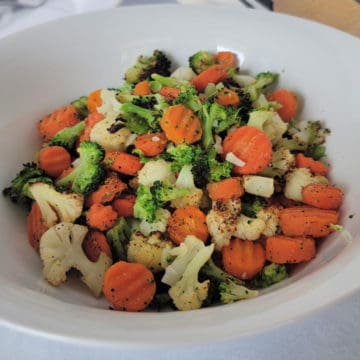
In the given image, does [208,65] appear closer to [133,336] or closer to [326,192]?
[326,192]

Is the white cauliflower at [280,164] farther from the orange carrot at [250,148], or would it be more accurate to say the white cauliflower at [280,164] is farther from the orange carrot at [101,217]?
the orange carrot at [101,217]

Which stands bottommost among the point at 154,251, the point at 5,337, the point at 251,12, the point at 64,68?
the point at 5,337

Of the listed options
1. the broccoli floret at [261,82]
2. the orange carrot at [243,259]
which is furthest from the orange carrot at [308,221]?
the broccoli floret at [261,82]

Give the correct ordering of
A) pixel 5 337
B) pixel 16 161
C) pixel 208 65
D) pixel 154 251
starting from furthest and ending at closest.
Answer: pixel 208 65 → pixel 16 161 → pixel 154 251 → pixel 5 337

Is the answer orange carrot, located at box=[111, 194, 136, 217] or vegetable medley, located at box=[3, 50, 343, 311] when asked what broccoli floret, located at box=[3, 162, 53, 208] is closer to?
vegetable medley, located at box=[3, 50, 343, 311]

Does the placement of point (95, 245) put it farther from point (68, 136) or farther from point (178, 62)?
point (178, 62)

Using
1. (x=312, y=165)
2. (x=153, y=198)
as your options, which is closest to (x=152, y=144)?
(x=153, y=198)

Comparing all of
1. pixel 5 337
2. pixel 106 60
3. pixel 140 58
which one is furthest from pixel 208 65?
pixel 5 337
